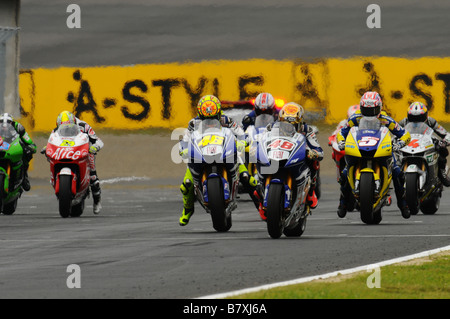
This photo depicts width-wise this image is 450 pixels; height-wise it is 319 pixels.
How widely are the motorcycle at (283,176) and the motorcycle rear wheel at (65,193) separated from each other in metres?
5.06

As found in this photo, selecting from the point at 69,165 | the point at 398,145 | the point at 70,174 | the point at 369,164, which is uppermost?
the point at 398,145

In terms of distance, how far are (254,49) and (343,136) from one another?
2031 centimetres

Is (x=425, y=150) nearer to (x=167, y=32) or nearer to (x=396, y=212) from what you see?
(x=396, y=212)

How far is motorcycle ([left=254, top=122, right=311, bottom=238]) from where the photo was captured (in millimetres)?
15609

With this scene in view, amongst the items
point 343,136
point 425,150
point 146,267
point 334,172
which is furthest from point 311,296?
point 334,172

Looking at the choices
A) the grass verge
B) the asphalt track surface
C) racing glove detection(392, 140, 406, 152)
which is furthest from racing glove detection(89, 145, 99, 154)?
the grass verge

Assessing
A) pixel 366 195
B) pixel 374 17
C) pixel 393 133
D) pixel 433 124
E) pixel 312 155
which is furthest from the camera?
pixel 374 17

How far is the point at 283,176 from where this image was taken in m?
15.9

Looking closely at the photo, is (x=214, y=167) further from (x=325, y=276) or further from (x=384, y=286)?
(x=384, y=286)

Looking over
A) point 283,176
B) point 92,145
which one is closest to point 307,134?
point 283,176

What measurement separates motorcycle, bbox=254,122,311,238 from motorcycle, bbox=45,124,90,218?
515cm

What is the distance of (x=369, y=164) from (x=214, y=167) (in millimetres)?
2285

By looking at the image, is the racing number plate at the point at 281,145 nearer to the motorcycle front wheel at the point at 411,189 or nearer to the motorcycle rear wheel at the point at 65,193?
the motorcycle front wheel at the point at 411,189

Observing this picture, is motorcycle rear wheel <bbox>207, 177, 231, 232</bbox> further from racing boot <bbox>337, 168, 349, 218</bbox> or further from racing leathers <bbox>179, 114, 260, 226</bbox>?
racing boot <bbox>337, 168, 349, 218</bbox>
